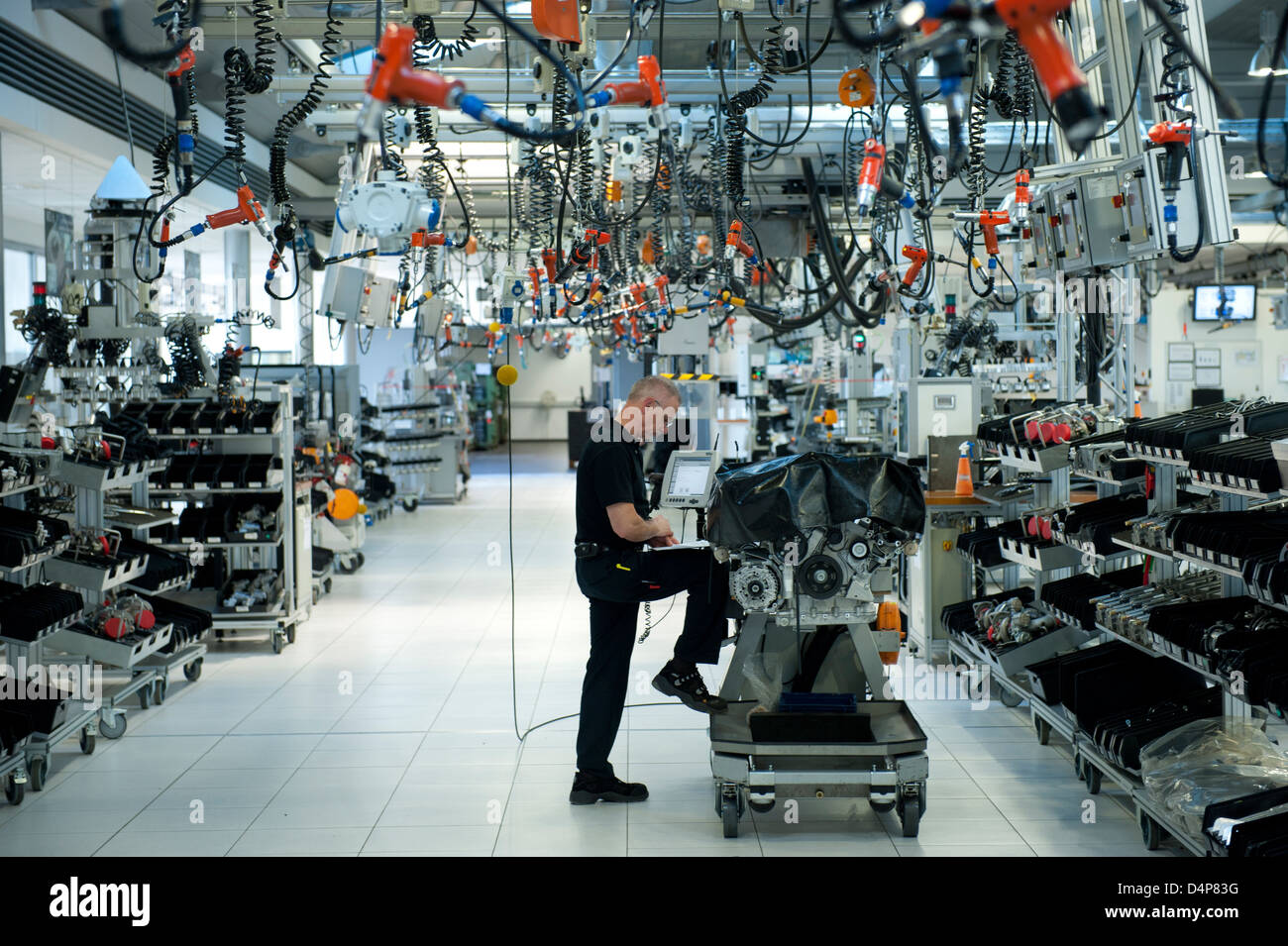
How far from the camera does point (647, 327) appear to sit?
11406 mm

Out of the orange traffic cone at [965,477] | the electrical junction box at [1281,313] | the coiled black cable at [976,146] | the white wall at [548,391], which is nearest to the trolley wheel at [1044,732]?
the orange traffic cone at [965,477]

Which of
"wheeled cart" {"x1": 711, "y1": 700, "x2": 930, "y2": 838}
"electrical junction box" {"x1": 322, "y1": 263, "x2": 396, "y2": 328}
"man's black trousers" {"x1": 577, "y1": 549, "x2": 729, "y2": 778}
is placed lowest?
"wheeled cart" {"x1": 711, "y1": 700, "x2": 930, "y2": 838}

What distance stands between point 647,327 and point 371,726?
6577mm

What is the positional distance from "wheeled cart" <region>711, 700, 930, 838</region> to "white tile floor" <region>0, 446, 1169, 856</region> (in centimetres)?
12

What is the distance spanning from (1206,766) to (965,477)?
9.87ft

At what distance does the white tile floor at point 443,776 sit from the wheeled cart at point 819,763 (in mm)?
119

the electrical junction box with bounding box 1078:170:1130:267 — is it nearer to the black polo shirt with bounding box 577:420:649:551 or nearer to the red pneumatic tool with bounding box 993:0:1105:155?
the black polo shirt with bounding box 577:420:649:551

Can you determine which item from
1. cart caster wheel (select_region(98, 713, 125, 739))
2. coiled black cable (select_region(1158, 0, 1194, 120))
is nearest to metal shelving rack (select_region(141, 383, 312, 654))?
cart caster wheel (select_region(98, 713, 125, 739))

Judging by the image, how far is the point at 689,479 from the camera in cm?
424

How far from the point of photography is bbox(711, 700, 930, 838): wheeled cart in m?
3.94

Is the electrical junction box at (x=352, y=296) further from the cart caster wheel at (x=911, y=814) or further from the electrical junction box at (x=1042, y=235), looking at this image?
the cart caster wheel at (x=911, y=814)

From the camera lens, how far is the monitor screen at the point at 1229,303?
52.5ft
